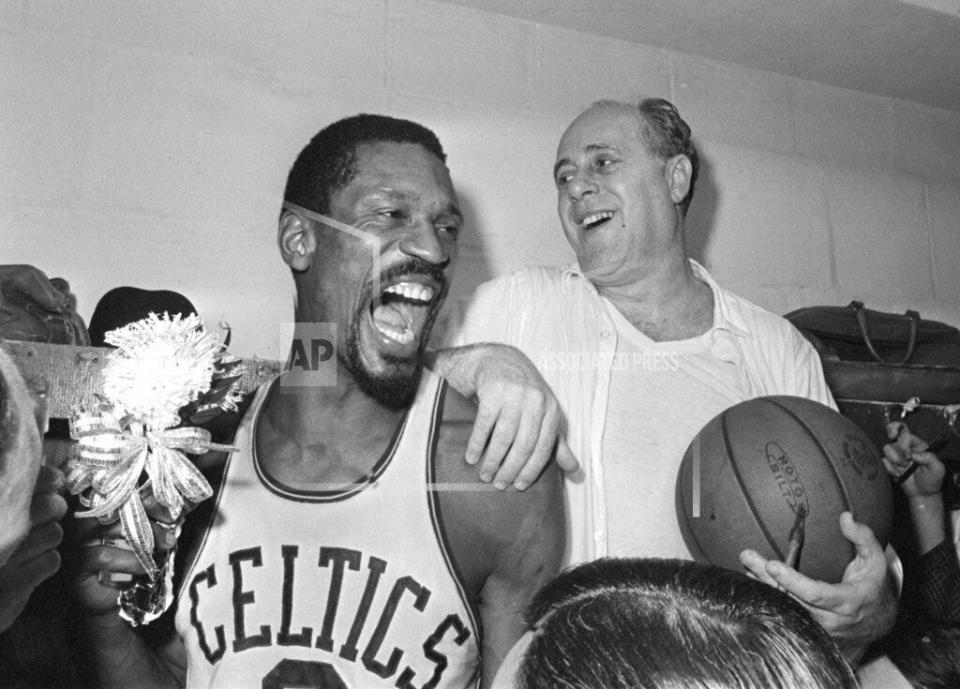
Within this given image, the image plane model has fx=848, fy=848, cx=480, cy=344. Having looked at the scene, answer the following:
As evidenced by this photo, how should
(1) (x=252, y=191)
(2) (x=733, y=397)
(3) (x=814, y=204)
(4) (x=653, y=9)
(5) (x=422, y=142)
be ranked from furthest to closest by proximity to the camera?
(3) (x=814, y=204) < (4) (x=653, y=9) < (1) (x=252, y=191) < (2) (x=733, y=397) < (5) (x=422, y=142)

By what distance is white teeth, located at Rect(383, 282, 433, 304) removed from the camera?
4.16 feet

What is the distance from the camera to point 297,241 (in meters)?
1.34

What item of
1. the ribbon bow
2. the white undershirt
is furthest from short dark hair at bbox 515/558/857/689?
the white undershirt

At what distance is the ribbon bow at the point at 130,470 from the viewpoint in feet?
2.92

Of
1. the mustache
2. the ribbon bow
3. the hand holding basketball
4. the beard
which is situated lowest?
the hand holding basketball

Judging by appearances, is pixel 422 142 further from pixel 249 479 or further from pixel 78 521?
pixel 78 521

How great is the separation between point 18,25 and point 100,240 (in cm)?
46

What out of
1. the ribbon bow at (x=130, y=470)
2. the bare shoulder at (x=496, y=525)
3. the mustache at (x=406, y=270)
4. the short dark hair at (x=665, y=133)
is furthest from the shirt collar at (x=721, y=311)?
the ribbon bow at (x=130, y=470)

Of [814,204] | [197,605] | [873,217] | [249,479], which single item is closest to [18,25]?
[249,479]

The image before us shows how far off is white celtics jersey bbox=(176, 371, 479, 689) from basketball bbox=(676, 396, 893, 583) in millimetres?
392

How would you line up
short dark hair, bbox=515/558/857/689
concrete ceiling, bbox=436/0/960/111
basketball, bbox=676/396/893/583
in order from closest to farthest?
Result: short dark hair, bbox=515/558/857/689 < basketball, bbox=676/396/893/583 < concrete ceiling, bbox=436/0/960/111

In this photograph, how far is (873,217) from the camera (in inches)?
102

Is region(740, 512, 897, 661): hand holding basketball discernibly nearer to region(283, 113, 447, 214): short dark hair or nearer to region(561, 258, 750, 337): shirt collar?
region(561, 258, 750, 337): shirt collar

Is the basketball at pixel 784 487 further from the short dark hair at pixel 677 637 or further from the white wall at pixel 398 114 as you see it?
the white wall at pixel 398 114
